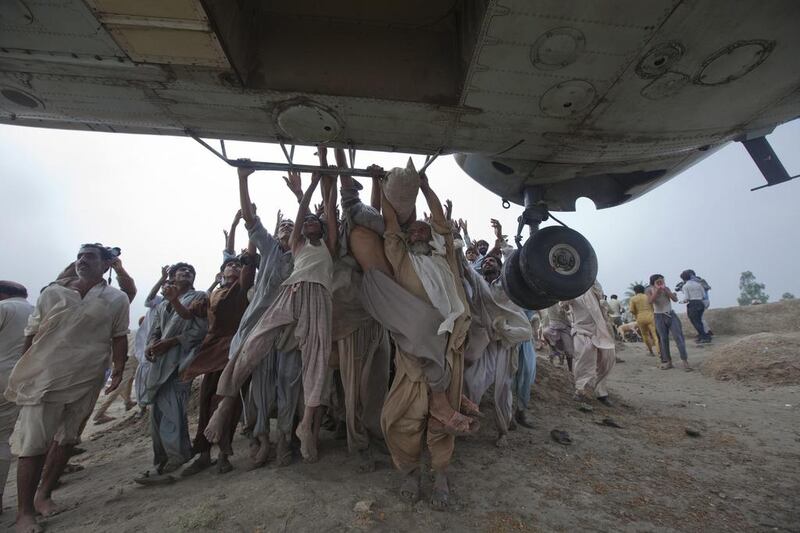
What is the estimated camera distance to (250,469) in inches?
110

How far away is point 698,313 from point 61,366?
12203 mm

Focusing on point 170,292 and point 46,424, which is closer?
point 46,424

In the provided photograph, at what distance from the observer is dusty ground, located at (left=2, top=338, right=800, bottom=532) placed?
2117 millimetres

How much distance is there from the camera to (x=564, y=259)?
321 centimetres

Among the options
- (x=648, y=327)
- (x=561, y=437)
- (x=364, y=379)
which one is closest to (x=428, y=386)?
(x=364, y=379)

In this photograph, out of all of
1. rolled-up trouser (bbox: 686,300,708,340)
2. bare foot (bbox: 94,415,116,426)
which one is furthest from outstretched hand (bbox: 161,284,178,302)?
rolled-up trouser (bbox: 686,300,708,340)

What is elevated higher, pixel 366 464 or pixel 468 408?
pixel 468 408

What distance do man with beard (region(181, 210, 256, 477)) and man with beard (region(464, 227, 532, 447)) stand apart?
2.16 metres

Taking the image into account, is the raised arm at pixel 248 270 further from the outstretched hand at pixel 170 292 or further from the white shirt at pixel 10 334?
the white shirt at pixel 10 334

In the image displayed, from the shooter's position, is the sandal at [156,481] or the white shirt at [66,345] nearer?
the white shirt at [66,345]

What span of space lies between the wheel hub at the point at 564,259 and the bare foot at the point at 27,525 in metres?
4.41

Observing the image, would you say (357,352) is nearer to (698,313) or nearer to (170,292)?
(170,292)

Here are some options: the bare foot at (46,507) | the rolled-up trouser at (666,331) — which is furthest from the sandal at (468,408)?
the rolled-up trouser at (666,331)

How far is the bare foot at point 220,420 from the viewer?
8.67ft
